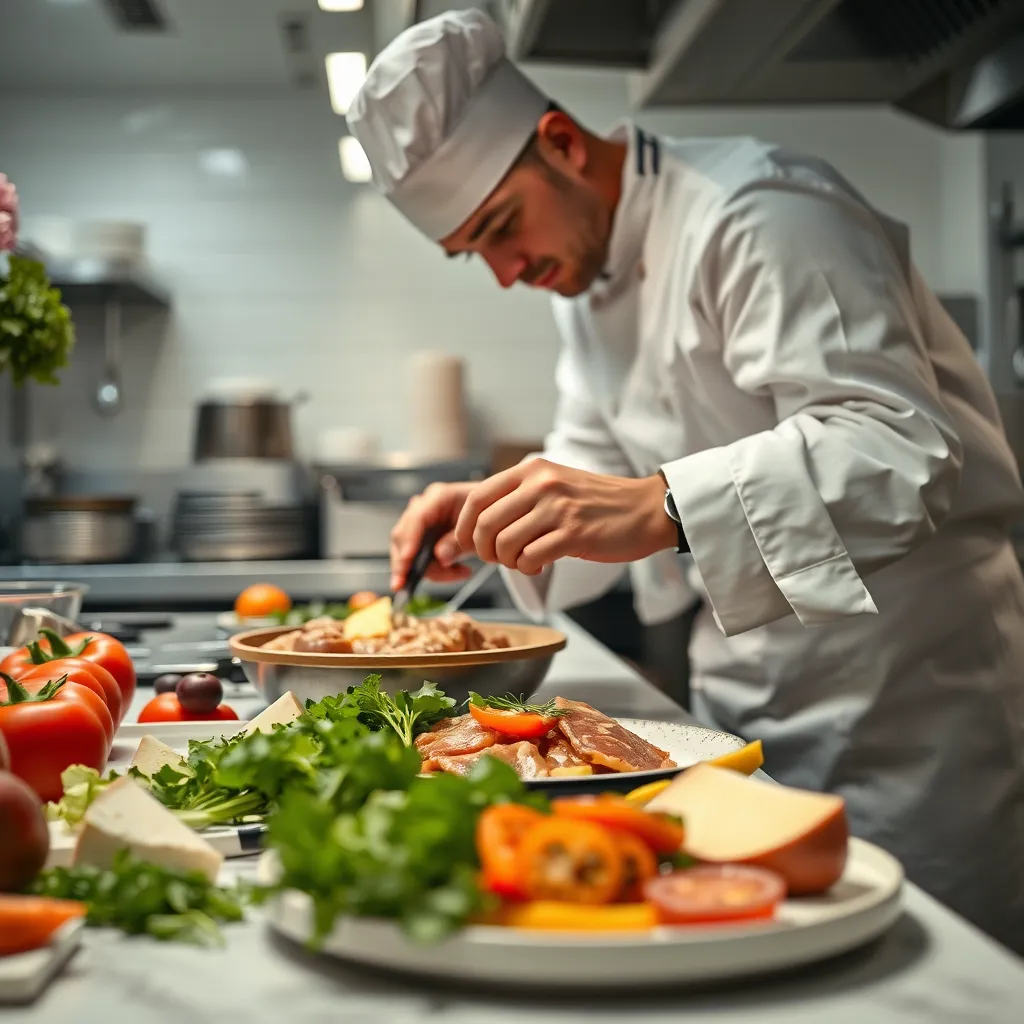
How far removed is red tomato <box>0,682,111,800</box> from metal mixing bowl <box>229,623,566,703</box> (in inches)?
12.8

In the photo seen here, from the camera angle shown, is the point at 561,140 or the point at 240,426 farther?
the point at 240,426

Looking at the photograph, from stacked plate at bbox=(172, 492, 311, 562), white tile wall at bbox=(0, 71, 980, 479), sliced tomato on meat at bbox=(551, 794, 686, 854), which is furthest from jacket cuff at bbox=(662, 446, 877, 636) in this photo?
white tile wall at bbox=(0, 71, 980, 479)

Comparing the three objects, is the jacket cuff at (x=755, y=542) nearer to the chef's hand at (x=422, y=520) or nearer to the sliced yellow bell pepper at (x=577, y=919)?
the chef's hand at (x=422, y=520)

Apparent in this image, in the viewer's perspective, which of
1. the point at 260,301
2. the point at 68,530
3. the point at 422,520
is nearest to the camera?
the point at 422,520

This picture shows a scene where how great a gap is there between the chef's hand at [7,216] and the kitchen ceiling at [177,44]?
2005mm

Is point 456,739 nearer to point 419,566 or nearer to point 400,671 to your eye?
point 400,671

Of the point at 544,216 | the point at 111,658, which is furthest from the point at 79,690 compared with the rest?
the point at 544,216

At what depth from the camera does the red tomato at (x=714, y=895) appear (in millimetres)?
541

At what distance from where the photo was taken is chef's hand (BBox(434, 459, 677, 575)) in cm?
122

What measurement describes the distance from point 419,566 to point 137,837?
1.02 meters

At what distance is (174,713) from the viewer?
3.98 feet

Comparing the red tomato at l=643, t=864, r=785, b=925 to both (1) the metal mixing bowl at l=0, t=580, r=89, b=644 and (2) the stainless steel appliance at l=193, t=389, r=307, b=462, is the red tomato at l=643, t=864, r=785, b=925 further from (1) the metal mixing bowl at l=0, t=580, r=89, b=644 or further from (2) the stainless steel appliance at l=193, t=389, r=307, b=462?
(2) the stainless steel appliance at l=193, t=389, r=307, b=462

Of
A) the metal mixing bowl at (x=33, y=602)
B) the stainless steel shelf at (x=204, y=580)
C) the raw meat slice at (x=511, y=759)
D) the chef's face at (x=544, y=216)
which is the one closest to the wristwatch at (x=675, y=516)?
the raw meat slice at (x=511, y=759)

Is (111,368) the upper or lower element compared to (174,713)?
upper
